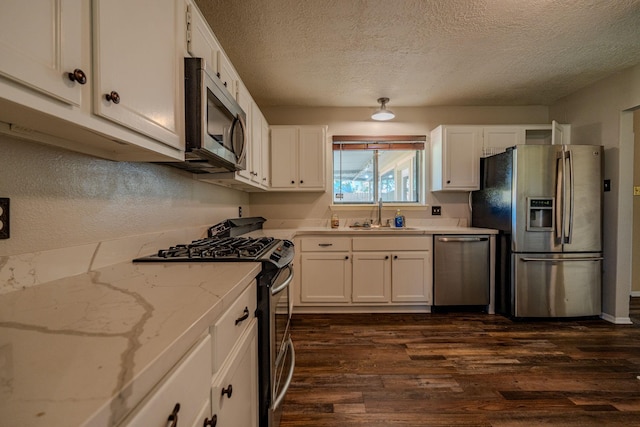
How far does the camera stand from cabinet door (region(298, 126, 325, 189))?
10.3 ft

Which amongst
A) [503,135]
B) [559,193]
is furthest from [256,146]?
[559,193]

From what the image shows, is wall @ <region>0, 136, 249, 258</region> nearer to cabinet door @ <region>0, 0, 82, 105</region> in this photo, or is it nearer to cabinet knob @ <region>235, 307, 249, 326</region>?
cabinet door @ <region>0, 0, 82, 105</region>

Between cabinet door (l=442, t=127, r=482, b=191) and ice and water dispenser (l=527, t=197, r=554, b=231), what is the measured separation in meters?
0.63

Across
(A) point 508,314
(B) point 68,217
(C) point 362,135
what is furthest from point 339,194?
(B) point 68,217

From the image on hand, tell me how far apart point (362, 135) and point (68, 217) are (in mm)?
2988

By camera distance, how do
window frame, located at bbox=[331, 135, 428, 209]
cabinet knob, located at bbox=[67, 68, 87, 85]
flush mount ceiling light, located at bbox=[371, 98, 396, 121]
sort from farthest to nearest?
window frame, located at bbox=[331, 135, 428, 209] < flush mount ceiling light, located at bbox=[371, 98, 396, 121] < cabinet knob, located at bbox=[67, 68, 87, 85]

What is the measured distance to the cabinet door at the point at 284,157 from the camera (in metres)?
3.11

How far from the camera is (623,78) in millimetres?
2549

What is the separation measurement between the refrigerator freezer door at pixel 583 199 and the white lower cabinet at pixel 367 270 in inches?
51.2

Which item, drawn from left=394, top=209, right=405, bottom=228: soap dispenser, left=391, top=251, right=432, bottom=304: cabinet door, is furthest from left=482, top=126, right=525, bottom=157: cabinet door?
left=391, top=251, right=432, bottom=304: cabinet door

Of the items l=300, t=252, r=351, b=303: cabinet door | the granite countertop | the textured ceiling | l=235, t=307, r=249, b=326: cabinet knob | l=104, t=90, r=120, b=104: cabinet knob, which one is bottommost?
l=300, t=252, r=351, b=303: cabinet door

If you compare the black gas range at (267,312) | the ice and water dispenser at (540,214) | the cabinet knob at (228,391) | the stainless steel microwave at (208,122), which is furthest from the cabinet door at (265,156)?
the ice and water dispenser at (540,214)

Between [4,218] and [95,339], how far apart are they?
0.61 metres

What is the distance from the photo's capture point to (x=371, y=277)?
2.87 metres
